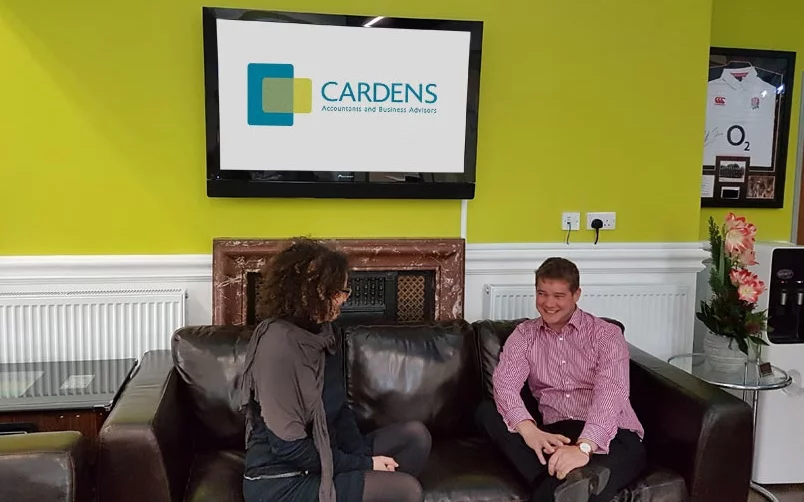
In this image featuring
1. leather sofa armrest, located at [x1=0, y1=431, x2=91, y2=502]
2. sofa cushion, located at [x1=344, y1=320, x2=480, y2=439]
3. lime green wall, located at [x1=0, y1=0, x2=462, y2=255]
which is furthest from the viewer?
lime green wall, located at [x1=0, y1=0, x2=462, y2=255]

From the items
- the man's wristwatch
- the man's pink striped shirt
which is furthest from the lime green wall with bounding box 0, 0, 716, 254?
the man's wristwatch

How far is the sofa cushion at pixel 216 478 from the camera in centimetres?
217

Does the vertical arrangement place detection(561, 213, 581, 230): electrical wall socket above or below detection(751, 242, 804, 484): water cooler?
above

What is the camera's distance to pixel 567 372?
2.55 m

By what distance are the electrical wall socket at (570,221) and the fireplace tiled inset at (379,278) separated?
54 centimetres

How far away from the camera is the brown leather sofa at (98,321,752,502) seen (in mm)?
2107

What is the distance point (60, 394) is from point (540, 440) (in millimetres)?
1750

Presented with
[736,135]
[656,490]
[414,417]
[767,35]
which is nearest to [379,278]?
[414,417]

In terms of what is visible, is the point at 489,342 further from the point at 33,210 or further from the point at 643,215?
the point at 33,210

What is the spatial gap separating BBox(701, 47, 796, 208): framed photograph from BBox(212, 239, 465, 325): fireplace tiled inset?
1558mm

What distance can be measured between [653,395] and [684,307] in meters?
0.97

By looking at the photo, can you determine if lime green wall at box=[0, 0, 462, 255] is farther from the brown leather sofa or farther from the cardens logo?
the brown leather sofa

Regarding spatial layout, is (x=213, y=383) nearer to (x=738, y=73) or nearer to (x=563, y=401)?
(x=563, y=401)

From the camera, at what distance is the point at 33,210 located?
2934 millimetres
